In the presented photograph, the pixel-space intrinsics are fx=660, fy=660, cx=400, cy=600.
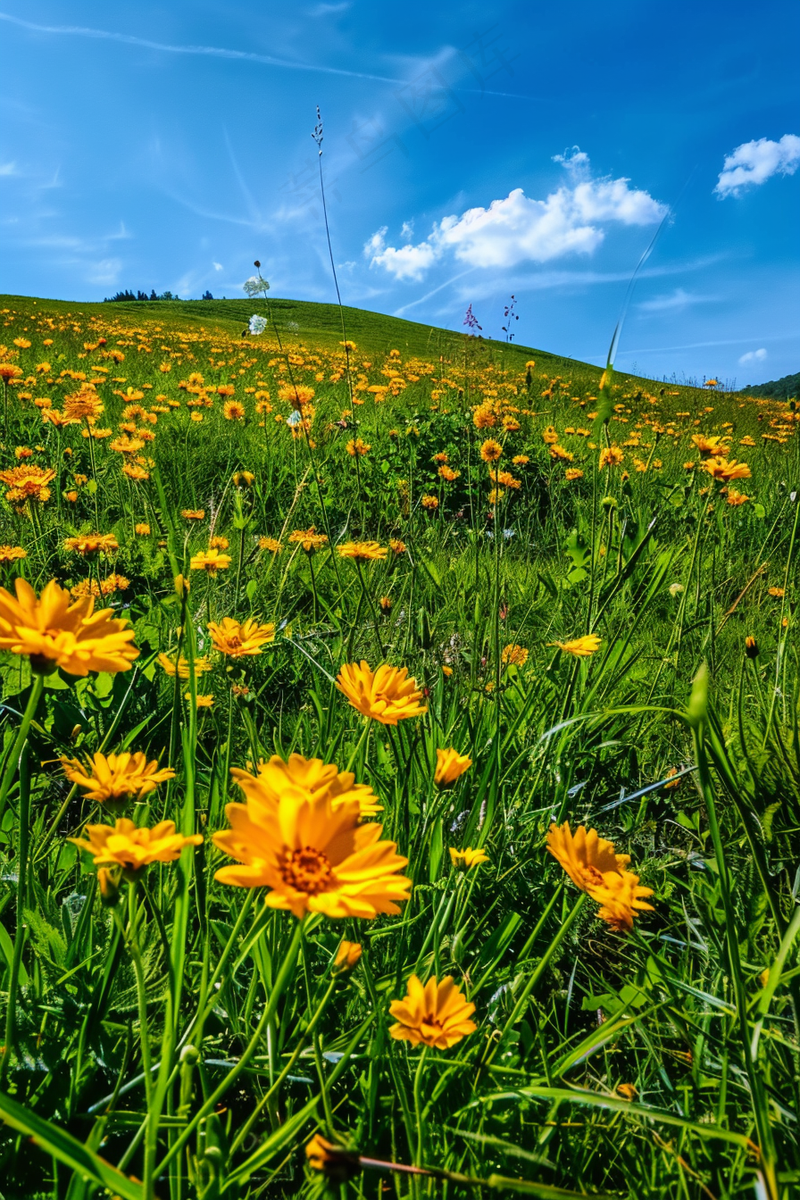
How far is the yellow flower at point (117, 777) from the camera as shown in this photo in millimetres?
607

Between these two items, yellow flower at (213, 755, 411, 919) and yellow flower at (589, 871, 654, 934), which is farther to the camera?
yellow flower at (589, 871, 654, 934)

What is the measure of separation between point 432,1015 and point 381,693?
0.29 m

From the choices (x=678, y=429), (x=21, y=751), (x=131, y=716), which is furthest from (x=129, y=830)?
(x=678, y=429)

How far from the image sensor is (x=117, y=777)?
0.64m

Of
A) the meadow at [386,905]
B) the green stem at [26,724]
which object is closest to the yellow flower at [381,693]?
the meadow at [386,905]

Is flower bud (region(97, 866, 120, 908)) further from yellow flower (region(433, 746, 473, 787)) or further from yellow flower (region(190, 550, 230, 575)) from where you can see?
yellow flower (region(190, 550, 230, 575))

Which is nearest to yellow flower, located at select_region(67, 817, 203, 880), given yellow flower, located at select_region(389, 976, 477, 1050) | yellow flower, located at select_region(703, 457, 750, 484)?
yellow flower, located at select_region(389, 976, 477, 1050)

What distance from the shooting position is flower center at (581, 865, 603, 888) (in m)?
0.60

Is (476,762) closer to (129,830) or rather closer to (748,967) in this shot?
(748,967)

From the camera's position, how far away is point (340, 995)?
2.55ft

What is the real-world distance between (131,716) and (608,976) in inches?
39.3

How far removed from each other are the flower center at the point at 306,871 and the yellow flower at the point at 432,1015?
21cm

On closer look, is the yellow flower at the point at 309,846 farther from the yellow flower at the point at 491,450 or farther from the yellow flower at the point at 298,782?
the yellow flower at the point at 491,450

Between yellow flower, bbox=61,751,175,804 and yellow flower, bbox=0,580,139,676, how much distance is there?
16 centimetres
